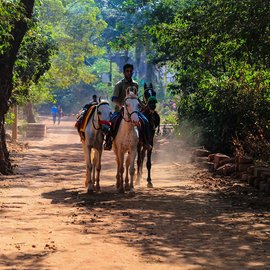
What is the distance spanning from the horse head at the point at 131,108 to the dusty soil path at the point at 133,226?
165cm

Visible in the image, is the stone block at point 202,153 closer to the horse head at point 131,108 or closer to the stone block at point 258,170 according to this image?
the stone block at point 258,170

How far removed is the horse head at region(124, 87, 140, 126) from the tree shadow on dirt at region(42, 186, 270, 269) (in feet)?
5.36

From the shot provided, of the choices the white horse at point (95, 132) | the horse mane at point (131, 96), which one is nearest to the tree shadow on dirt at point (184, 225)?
the white horse at point (95, 132)

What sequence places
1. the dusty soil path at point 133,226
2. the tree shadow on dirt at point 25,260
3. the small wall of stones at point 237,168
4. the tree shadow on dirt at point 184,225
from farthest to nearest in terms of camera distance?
1. the small wall of stones at point 237,168
2. the tree shadow on dirt at point 184,225
3. the dusty soil path at point 133,226
4. the tree shadow on dirt at point 25,260

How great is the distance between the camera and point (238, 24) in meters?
13.0

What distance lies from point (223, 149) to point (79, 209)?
443 inches

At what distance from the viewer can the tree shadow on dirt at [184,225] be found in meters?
7.55

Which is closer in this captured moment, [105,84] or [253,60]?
[253,60]

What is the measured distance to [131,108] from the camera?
505 inches

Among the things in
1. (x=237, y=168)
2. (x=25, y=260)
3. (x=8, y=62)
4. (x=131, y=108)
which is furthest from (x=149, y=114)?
(x=25, y=260)

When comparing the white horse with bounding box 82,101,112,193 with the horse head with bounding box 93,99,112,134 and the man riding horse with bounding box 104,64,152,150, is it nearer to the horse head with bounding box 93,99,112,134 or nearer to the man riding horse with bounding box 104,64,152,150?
the horse head with bounding box 93,99,112,134

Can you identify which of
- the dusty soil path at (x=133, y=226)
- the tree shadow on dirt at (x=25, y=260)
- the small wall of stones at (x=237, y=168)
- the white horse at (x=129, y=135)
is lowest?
the tree shadow on dirt at (x=25, y=260)

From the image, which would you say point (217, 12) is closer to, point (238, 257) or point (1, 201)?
point (1, 201)

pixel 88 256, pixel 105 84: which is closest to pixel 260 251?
pixel 88 256
